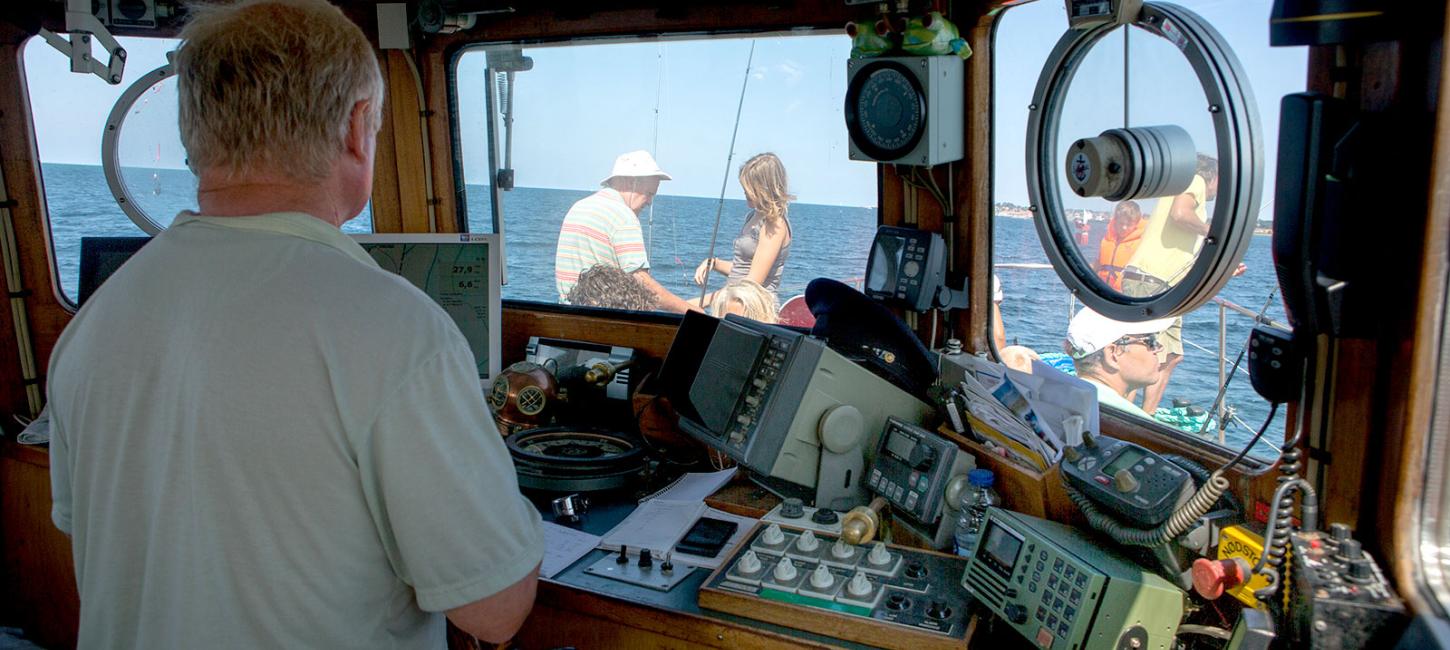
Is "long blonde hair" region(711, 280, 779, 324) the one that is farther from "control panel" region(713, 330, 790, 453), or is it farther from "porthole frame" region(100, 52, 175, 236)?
"porthole frame" region(100, 52, 175, 236)

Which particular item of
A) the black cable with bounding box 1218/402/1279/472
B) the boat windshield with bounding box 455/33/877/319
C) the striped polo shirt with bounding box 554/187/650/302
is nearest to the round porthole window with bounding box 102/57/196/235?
the boat windshield with bounding box 455/33/877/319

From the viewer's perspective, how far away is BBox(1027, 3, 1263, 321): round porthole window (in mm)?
1568

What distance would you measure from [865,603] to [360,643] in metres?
0.86

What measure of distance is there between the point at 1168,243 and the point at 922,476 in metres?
0.65

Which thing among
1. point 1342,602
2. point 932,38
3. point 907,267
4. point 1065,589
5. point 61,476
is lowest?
point 1065,589

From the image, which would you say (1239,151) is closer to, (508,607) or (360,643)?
(508,607)

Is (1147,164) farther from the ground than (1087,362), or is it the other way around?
(1147,164)

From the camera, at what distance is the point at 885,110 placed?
2.38 meters

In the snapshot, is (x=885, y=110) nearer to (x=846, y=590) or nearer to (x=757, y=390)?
(x=757, y=390)

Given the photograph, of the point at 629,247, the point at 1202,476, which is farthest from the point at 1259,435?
the point at 629,247

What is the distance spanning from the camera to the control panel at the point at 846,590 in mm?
1652

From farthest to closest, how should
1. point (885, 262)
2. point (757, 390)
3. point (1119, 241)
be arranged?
point (885, 262) < point (757, 390) < point (1119, 241)

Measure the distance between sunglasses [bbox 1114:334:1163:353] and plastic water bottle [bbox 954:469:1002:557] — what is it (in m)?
0.46

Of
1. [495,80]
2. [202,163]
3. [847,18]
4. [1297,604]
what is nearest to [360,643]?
[202,163]
